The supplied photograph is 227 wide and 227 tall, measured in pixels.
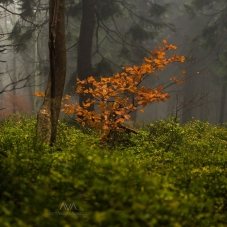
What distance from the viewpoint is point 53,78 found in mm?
5004

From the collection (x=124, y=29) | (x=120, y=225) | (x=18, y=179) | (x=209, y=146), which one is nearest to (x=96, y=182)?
(x=120, y=225)

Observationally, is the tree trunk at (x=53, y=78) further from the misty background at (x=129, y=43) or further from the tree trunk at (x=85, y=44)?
the tree trunk at (x=85, y=44)

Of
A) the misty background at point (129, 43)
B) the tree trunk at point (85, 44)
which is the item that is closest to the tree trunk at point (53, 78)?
the misty background at point (129, 43)

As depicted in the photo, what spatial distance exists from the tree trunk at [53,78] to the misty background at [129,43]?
52cm

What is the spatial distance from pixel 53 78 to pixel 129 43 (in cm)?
1820

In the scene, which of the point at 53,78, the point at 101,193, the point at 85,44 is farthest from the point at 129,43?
the point at 101,193

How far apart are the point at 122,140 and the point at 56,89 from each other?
1695mm

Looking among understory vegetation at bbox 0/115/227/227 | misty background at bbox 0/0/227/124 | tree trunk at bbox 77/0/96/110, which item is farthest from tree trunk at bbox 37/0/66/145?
tree trunk at bbox 77/0/96/110

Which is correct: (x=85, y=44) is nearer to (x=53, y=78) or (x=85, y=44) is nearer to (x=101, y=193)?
(x=53, y=78)

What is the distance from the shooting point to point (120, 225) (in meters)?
1.99

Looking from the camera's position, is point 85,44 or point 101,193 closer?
point 101,193

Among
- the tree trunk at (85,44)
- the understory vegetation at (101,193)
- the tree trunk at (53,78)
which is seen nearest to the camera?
the understory vegetation at (101,193)

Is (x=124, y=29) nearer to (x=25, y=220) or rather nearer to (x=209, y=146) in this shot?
(x=209, y=146)

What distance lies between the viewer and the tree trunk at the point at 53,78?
4.84m
